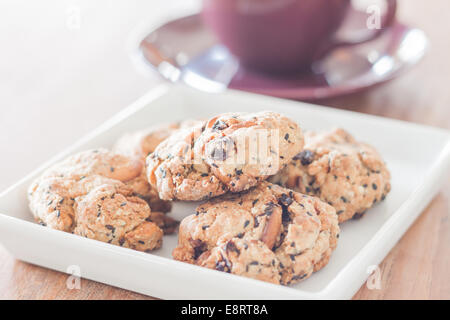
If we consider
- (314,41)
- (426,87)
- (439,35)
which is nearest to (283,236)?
(314,41)

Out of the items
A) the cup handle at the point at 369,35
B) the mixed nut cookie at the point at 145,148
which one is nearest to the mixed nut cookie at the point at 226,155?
the mixed nut cookie at the point at 145,148

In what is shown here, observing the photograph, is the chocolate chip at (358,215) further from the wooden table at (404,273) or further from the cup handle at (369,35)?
the cup handle at (369,35)

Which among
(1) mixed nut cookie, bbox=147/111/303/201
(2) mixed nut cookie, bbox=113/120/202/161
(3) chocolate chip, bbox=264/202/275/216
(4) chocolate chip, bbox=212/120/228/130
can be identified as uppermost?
(4) chocolate chip, bbox=212/120/228/130

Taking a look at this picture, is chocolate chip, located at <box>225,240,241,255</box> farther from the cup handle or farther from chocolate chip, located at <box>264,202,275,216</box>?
the cup handle

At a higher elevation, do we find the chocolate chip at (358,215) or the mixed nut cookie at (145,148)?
the mixed nut cookie at (145,148)

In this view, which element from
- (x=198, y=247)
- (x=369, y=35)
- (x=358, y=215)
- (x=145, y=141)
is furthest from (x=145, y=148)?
(x=369, y=35)

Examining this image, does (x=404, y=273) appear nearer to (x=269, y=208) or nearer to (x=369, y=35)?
(x=269, y=208)

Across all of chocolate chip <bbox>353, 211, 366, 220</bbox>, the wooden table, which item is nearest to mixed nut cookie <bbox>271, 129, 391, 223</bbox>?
chocolate chip <bbox>353, 211, 366, 220</bbox>
